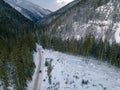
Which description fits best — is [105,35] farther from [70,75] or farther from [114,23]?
[70,75]

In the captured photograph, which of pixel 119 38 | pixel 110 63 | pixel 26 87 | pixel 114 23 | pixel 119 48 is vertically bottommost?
pixel 26 87

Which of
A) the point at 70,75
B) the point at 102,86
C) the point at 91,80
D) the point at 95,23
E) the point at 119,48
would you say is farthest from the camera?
the point at 95,23

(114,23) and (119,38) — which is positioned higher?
(114,23)

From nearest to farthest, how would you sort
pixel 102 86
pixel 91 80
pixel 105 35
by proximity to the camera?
pixel 102 86 < pixel 91 80 < pixel 105 35

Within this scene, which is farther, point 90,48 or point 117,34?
point 117,34

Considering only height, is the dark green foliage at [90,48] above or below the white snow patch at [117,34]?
below

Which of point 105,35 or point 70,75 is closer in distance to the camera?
point 70,75

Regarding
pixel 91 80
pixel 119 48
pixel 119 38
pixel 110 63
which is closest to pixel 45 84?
pixel 91 80

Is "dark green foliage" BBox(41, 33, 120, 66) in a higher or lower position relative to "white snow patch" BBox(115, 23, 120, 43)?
lower

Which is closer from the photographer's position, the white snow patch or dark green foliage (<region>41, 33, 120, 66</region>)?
dark green foliage (<region>41, 33, 120, 66</region>)

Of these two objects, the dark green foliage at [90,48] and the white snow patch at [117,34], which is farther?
the white snow patch at [117,34]

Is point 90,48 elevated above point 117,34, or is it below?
below
